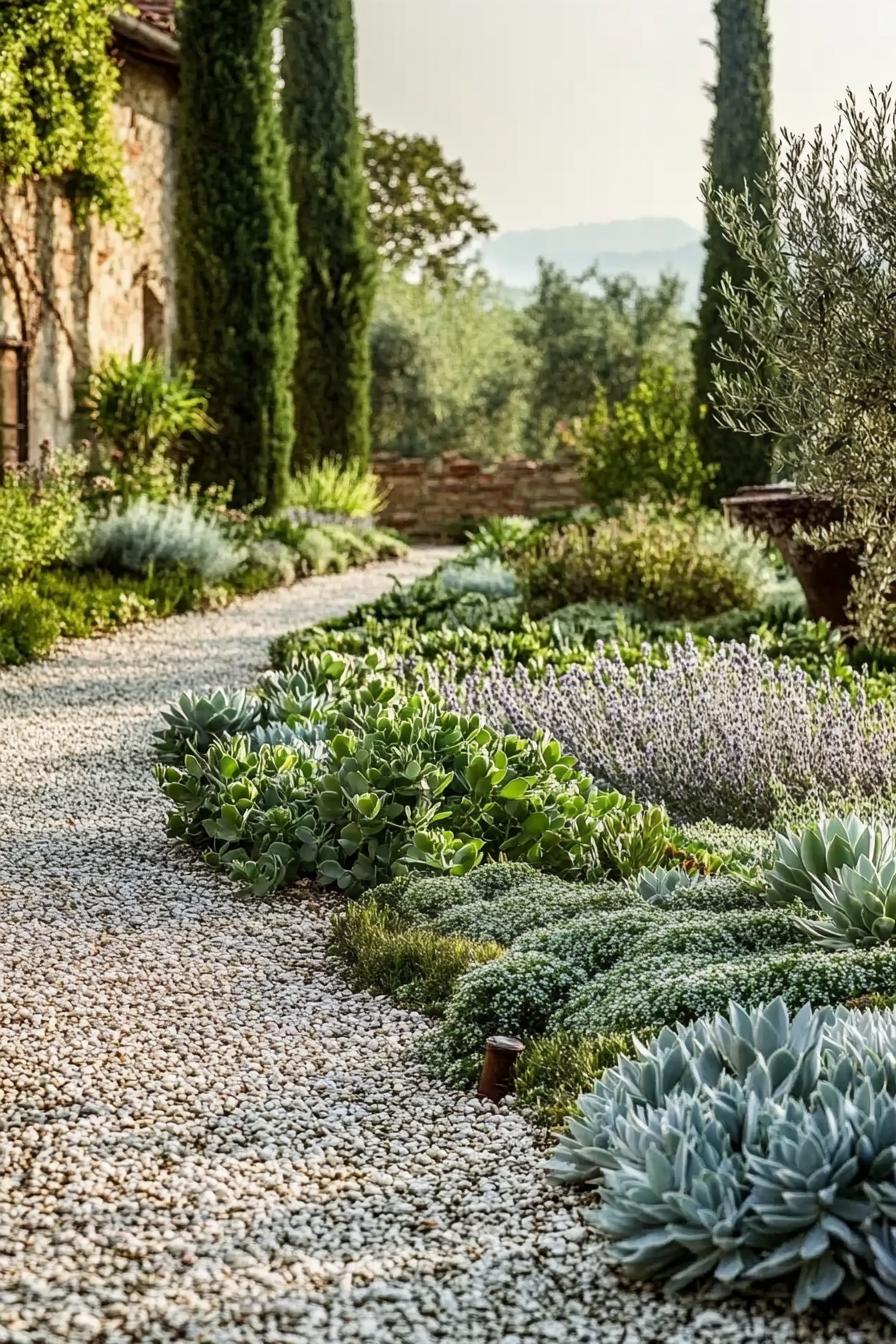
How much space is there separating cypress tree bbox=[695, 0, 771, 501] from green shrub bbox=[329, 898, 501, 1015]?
42.7ft

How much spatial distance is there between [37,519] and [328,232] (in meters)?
8.19

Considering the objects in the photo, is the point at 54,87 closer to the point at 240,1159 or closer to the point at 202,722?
the point at 202,722

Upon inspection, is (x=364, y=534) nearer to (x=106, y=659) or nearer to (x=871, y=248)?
(x=106, y=659)

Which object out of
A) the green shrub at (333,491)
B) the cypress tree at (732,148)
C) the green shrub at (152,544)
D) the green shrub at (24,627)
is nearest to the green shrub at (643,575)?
the green shrub at (152,544)

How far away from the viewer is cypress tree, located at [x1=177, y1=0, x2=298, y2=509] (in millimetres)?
12641

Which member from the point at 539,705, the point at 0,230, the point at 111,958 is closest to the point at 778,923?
the point at 111,958

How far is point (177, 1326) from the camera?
2031mm

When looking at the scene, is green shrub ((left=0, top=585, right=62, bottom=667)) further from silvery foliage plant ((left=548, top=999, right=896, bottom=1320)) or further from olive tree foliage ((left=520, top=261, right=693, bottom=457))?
olive tree foliage ((left=520, top=261, right=693, bottom=457))

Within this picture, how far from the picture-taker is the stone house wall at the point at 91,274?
38.2 feet

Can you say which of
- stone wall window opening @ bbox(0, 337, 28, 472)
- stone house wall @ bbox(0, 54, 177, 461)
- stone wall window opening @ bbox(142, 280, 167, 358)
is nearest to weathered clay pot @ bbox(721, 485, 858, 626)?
stone wall window opening @ bbox(0, 337, 28, 472)

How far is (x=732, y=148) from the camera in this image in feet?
54.1

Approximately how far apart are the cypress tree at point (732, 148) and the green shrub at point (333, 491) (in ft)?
12.5

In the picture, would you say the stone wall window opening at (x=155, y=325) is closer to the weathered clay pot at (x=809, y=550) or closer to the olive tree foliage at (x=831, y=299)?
the weathered clay pot at (x=809, y=550)

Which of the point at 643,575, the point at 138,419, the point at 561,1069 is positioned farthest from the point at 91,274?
the point at 561,1069
